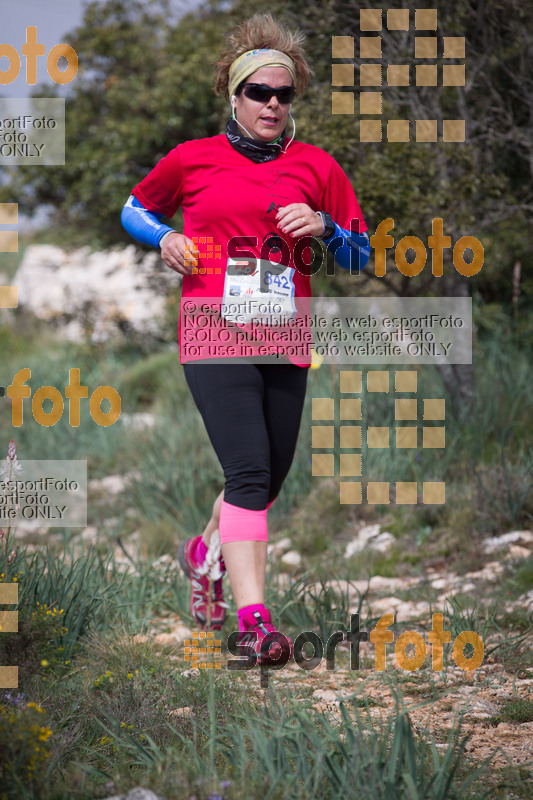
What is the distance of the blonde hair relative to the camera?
113 inches

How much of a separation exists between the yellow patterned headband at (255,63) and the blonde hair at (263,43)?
0.05 meters

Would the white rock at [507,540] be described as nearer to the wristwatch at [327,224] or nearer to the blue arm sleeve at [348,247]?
the blue arm sleeve at [348,247]

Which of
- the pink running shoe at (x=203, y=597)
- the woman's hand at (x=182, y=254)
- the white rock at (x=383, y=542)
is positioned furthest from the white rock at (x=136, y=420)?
the woman's hand at (x=182, y=254)

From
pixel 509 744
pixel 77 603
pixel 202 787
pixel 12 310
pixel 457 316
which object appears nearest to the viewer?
pixel 202 787

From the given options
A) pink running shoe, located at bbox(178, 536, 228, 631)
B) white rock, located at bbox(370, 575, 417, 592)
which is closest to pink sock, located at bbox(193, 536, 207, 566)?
pink running shoe, located at bbox(178, 536, 228, 631)

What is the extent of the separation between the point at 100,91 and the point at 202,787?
25.2ft

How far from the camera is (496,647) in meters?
2.67

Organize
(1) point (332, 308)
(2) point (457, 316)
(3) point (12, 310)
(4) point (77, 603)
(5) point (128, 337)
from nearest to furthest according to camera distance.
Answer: (4) point (77, 603)
(2) point (457, 316)
(1) point (332, 308)
(5) point (128, 337)
(3) point (12, 310)

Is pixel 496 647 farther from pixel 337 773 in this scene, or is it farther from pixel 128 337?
pixel 128 337

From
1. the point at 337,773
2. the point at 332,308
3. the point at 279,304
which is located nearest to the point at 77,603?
the point at 279,304

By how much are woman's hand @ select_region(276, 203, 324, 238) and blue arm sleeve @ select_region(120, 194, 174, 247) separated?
1.42 ft

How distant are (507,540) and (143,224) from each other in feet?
7.31

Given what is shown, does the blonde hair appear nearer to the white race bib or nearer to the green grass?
the white race bib

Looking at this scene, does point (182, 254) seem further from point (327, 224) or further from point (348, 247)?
point (348, 247)
